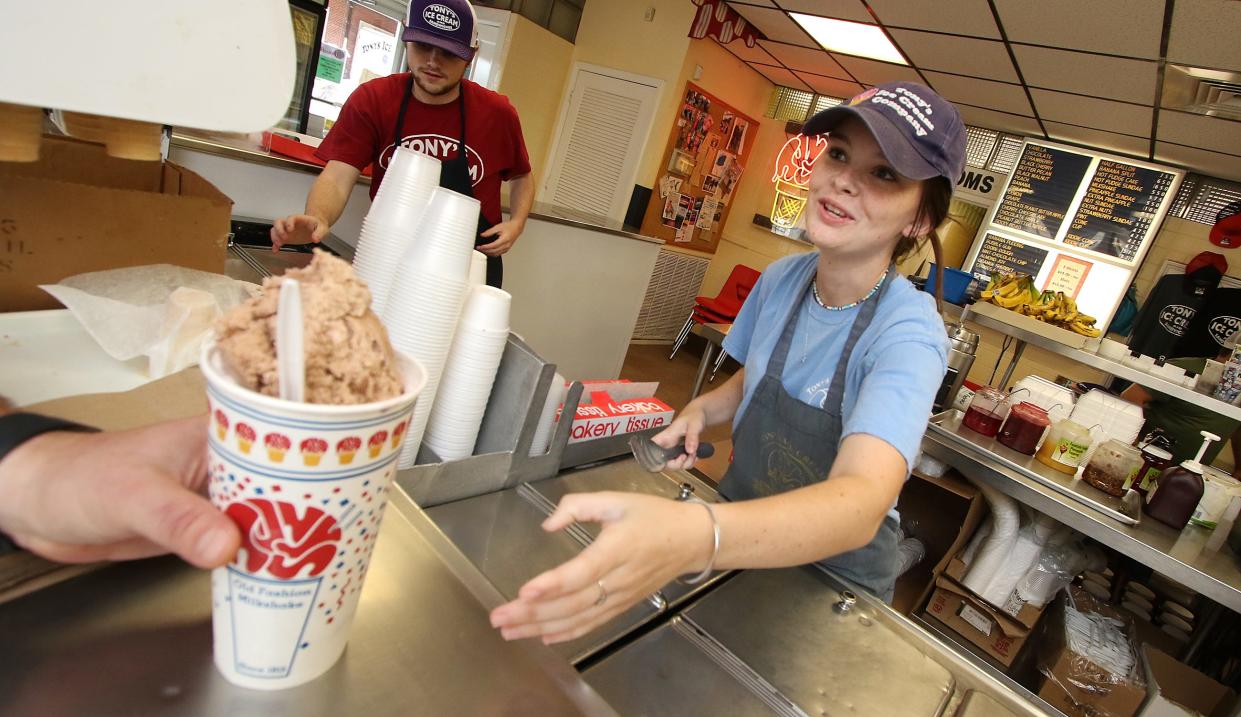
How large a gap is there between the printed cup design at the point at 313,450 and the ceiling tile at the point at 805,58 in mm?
5915

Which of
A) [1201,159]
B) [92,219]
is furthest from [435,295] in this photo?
[1201,159]

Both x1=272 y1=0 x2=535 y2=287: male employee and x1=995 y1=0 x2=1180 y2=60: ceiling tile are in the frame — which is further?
x1=995 y1=0 x2=1180 y2=60: ceiling tile

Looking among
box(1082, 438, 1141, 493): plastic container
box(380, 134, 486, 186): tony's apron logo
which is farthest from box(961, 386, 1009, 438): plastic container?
box(380, 134, 486, 186): tony's apron logo

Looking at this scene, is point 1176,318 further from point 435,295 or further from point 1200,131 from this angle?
point 435,295

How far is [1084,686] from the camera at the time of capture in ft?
7.11

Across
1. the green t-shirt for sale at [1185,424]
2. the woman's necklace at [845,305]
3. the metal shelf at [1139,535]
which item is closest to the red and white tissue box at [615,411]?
the woman's necklace at [845,305]

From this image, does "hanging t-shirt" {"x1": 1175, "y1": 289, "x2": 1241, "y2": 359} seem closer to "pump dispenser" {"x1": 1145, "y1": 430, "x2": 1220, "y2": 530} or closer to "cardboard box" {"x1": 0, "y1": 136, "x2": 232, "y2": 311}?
"pump dispenser" {"x1": 1145, "y1": 430, "x2": 1220, "y2": 530}

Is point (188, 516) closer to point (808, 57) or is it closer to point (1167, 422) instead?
point (1167, 422)

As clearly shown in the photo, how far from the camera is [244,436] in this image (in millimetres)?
395

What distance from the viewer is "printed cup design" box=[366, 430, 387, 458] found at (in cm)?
42

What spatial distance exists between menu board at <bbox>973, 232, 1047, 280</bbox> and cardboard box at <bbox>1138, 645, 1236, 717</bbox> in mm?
4466

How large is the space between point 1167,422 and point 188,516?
16.0 feet

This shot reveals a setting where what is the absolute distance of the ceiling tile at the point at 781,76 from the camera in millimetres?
6387

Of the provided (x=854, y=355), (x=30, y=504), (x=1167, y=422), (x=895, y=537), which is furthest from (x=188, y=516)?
(x=1167, y=422)
